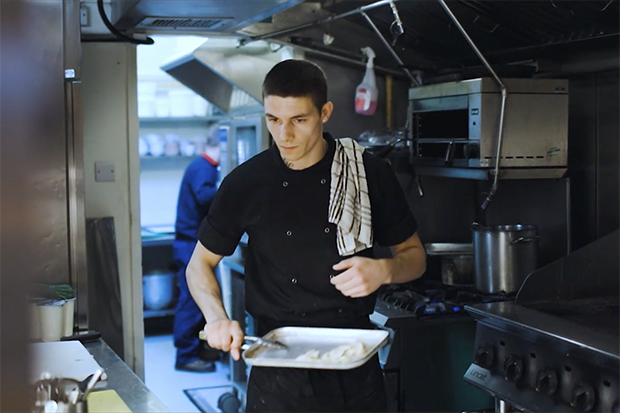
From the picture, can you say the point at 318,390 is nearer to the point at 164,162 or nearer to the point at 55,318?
the point at 55,318

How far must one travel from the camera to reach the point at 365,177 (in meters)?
2.46

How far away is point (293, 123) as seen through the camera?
7.57 ft

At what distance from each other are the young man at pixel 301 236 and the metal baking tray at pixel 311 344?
0.46ft

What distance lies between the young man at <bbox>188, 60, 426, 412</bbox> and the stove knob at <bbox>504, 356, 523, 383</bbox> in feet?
1.75

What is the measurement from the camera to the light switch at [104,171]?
381 centimetres

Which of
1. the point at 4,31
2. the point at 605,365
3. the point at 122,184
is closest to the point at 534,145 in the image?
the point at 605,365

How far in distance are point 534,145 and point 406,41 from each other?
3.19 ft

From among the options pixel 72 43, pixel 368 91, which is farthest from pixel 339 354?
pixel 368 91

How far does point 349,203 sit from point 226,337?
56cm

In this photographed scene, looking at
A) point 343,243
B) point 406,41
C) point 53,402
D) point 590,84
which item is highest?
point 406,41

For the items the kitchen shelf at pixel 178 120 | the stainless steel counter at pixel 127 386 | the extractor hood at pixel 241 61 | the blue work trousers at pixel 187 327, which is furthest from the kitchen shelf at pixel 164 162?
the stainless steel counter at pixel 127 386

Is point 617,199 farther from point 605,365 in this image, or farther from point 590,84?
point 605,365

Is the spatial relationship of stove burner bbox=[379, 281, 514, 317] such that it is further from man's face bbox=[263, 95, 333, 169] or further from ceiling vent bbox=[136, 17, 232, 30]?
ceiling vent bbox=[136, 17, 232, 30]

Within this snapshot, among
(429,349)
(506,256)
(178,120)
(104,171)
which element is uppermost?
(178,120)
